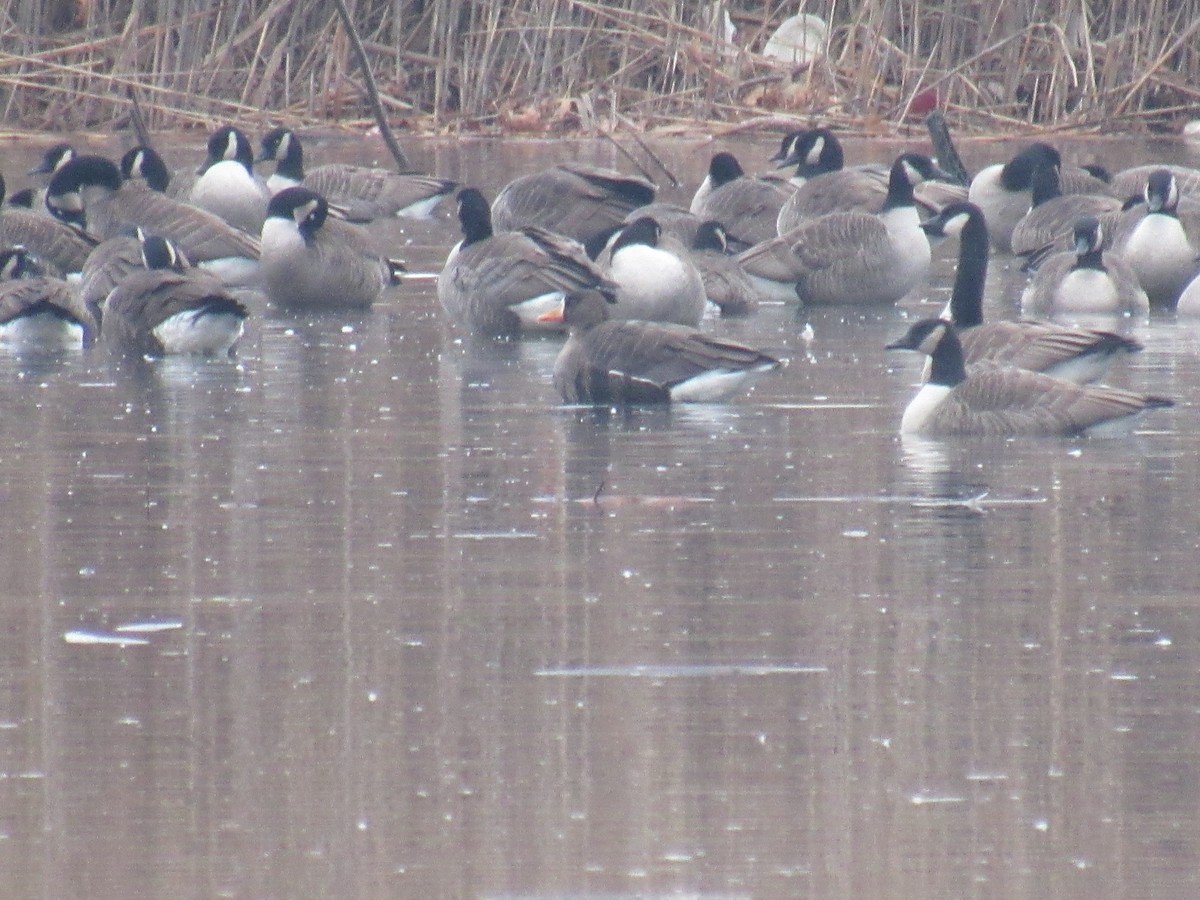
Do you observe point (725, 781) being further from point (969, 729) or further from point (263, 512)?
point (263, 512)

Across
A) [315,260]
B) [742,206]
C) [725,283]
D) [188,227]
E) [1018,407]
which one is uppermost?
[742,206]

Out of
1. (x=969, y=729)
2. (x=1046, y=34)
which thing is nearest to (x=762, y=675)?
(x=969, y=729)

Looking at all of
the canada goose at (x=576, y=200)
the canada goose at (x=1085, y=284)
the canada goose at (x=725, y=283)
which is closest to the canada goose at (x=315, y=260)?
the canada goose at (x=725, y=283)

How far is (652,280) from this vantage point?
42.4ft

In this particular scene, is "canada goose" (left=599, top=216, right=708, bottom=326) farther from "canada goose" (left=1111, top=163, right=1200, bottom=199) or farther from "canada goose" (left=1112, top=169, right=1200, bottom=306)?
"canada goose" (left=1111, top=163, right=1200, bottom=199)

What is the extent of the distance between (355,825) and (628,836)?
1.74 ft

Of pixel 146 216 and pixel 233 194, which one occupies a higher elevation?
pixel 233 194

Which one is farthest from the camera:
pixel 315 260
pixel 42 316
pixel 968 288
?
pixel 315 260

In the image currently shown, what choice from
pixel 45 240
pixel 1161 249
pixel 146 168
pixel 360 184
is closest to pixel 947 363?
pixel 1161 249

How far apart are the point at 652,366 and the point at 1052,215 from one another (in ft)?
21.8

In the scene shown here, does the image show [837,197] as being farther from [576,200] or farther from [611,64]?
[611,64]

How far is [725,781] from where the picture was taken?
512 centimetres

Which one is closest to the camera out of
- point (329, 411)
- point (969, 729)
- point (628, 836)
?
point (628, 836)

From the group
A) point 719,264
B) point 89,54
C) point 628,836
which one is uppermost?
point 89,54
